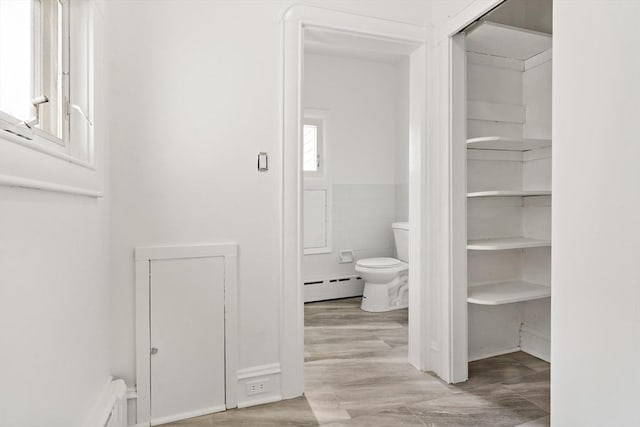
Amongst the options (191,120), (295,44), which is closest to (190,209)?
(191,120)

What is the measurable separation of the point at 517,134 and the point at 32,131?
2.66 meters

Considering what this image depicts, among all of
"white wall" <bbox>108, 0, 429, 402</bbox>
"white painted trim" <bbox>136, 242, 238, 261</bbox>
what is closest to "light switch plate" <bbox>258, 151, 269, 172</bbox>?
"white wall" <bbox>108, 0, 429, 402</bbox>

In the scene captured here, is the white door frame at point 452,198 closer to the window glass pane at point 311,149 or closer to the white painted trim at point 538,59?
the white painted trim at point 538,59

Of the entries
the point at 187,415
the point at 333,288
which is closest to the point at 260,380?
the point at 187,415

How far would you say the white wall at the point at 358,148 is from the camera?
3891 millimetres

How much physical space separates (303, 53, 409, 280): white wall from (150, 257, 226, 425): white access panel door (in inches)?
79.3

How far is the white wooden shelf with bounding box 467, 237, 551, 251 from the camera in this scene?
2.14 m

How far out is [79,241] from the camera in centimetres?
122

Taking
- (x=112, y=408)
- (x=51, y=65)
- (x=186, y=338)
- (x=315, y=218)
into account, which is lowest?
(x=112, y=408)

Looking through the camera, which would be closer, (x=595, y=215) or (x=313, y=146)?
(x=595, y=215)

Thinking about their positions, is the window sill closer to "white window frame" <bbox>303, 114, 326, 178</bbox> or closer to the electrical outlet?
the electrical outlet

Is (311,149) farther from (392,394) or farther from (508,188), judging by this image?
(392,394)

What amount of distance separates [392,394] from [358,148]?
105 inches

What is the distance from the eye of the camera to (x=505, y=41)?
7.44 feet
